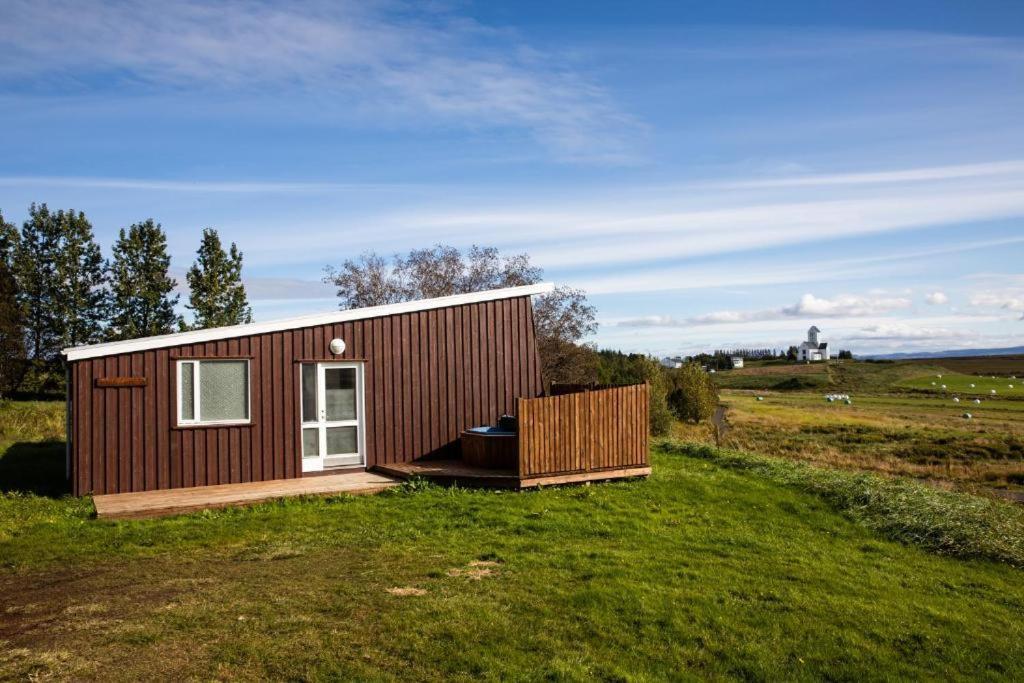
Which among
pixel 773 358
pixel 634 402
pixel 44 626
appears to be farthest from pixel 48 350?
pixel 773 358

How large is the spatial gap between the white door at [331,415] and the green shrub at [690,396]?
36.2 m

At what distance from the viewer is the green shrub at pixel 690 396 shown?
48.2 meters

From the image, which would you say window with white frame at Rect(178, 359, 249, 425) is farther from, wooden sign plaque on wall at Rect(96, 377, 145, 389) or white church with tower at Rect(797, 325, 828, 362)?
white church with tower at Rect(797, 325, 828, 362)

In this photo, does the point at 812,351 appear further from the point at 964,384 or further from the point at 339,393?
the point at 339,393

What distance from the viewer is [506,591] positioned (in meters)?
7.03

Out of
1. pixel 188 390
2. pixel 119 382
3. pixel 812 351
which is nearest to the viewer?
pixel 119 382

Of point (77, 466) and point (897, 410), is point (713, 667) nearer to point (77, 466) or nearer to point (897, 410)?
point (77, 466)

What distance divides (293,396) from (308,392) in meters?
0.32

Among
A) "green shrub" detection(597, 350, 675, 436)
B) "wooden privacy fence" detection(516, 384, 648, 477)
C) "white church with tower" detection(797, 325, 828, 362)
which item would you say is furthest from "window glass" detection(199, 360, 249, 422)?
"white church with tower" detection(797, 325, 828, 362)

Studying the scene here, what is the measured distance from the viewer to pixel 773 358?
158 meters

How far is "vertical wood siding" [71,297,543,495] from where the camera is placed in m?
11.9

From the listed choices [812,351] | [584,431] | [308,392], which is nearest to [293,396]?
[308,392]

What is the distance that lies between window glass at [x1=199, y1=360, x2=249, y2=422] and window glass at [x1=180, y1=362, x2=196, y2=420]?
0.11 metres

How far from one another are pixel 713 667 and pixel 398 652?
7.83 feet
